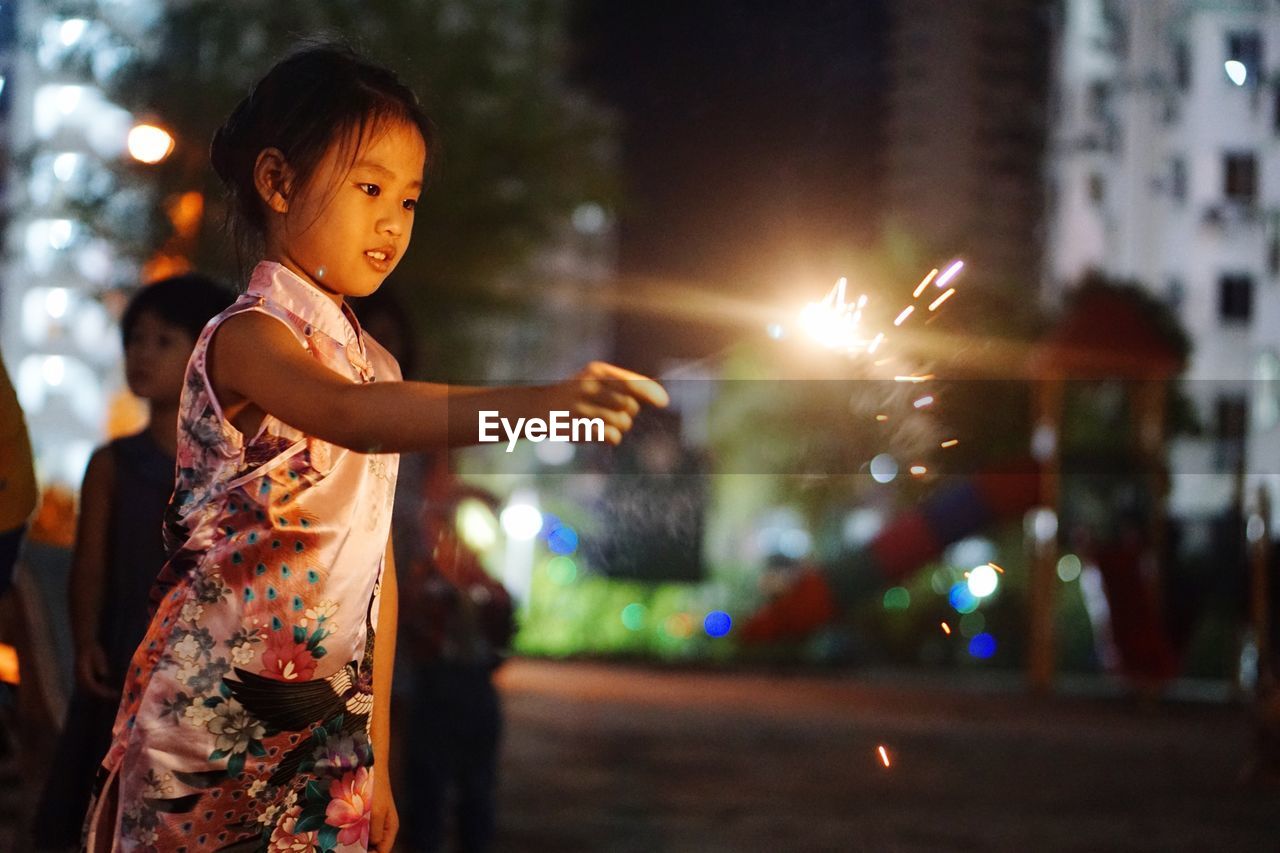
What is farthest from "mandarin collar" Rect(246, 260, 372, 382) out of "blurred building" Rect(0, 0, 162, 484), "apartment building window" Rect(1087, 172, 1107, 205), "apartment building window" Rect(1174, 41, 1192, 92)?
"apartment building window" Rect(1087, 172, 1107, 205)

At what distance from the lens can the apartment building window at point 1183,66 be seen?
41.2m

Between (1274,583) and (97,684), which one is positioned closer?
(97,684)

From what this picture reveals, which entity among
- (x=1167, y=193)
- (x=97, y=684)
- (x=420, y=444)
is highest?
(x=1167, y=193)

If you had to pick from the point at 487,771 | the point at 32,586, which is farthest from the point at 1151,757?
the point at 32,586

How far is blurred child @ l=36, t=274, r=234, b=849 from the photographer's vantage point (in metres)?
3.62

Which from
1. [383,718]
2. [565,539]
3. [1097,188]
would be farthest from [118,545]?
[1097,188]

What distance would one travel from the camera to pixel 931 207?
297ft

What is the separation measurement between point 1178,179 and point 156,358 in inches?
1686

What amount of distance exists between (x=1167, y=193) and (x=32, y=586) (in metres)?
43.2

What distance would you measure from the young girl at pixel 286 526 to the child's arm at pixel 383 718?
0.17 ft

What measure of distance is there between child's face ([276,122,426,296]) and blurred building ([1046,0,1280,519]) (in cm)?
3080

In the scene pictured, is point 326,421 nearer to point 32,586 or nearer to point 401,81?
point 401,81

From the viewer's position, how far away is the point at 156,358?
377 centimetres

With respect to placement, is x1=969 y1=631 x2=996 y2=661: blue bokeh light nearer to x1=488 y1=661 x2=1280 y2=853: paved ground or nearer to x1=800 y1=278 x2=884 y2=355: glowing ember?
x1=488 y1=661 x2=1280 y2=853: paved ground
